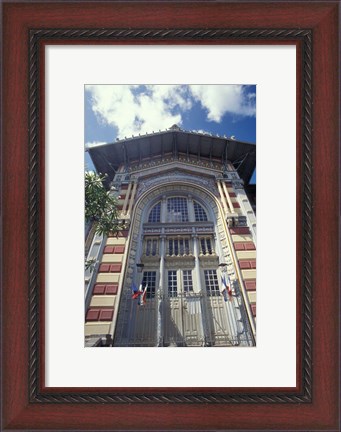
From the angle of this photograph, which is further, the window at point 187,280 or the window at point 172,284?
the window at point 187,280

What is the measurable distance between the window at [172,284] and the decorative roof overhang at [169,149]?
293 cm

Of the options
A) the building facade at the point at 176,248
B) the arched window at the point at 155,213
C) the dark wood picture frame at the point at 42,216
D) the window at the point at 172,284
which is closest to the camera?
the dark wood picture frame at the point at 42,216

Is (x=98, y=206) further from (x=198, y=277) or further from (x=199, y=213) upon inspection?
(x=199, y=213)

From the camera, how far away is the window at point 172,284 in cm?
615

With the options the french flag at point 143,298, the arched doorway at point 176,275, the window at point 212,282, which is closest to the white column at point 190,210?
the arched doorway at point 176,275

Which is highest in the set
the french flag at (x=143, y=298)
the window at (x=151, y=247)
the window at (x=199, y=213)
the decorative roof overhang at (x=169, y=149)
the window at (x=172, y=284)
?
the decorative roof overhang at (x=169, y=149)

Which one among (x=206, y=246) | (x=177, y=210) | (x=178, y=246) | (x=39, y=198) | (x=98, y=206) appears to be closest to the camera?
(x=39, y=198)

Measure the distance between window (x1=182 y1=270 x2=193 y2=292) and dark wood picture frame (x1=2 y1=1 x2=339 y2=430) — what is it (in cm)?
267

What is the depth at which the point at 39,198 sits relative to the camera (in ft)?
12.9

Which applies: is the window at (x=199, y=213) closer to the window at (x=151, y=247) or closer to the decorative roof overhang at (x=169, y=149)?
the window at (x=151, y=247)

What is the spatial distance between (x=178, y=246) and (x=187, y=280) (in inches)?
47.2

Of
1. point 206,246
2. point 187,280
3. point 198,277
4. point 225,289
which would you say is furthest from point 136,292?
point 206,246
